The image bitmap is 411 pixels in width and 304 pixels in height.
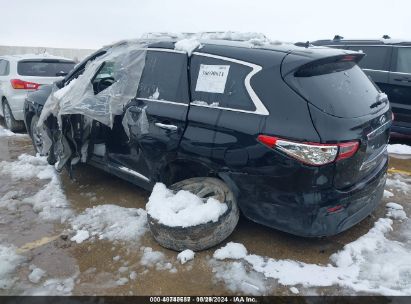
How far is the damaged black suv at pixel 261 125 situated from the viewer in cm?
302

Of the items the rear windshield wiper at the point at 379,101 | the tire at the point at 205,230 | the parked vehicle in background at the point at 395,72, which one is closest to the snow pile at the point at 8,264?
the tire at the point at 205,230

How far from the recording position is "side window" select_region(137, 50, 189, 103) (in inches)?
148

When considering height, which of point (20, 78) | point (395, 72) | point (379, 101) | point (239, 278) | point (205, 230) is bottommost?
point (239, 278)

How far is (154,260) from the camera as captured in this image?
3367 mm

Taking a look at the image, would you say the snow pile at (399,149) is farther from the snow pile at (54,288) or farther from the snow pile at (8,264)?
the snow pile at (8,264)

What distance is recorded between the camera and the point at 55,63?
831 centimetres

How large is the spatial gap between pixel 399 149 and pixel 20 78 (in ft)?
24.3

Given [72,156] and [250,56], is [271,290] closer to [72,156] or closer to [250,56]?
[250,56]

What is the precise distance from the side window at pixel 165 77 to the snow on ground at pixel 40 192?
166 centimetres

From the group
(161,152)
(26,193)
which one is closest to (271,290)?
(161,152)

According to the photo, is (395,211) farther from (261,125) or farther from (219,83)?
(219,83)

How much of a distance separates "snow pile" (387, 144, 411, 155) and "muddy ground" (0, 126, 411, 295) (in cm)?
206

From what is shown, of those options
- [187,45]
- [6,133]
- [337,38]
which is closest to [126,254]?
[187,45]

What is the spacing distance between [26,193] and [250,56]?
11.2 feet
